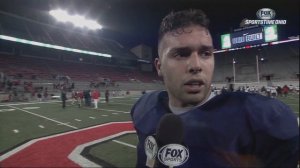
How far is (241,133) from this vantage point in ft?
3.11

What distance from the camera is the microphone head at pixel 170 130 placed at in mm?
953

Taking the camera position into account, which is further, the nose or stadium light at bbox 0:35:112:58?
stadium light at bbox 0:35:112:58

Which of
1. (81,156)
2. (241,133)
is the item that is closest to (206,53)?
(241,133)

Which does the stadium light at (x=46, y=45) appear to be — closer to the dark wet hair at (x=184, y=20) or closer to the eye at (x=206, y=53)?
the dark wet hair at (x=184, y=20)

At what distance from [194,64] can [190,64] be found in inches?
0.7

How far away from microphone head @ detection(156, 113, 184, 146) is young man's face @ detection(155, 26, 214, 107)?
0.60 feet

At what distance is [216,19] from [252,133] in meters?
19.6

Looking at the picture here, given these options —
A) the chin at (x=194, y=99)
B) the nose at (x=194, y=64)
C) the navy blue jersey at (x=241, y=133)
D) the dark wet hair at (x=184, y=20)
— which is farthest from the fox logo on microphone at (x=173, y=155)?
the dark wet hair at (x=184, y=20)

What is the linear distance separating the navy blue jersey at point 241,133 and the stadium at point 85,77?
50 centimetres

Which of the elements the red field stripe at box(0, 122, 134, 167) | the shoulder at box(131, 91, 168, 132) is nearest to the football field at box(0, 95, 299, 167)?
the red field stripe at box(0, 122, 134, 167)

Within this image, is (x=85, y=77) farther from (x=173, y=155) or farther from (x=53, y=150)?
(x=173, y=155)

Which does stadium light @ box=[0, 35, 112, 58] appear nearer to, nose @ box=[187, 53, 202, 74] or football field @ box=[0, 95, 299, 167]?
football field @ box=[0, 95, 299, 167]

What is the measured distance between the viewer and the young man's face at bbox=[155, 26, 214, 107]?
109 cm

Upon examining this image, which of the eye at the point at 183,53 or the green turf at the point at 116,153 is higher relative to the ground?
the eye at the point at 183,53
